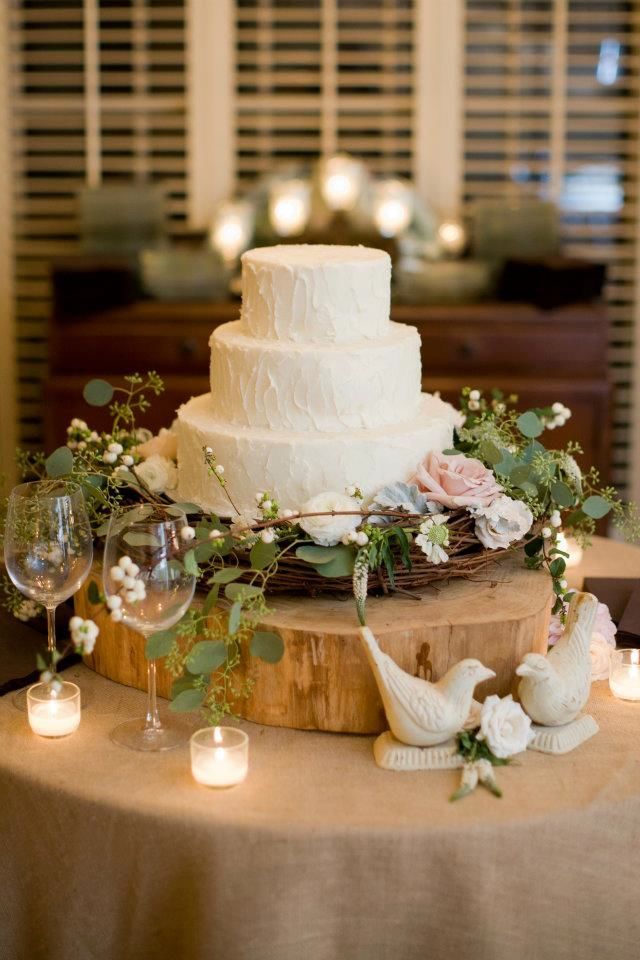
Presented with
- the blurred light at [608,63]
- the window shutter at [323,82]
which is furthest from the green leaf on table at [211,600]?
the blurred light at [608,63]

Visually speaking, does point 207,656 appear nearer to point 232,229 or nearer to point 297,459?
→ point 297,459

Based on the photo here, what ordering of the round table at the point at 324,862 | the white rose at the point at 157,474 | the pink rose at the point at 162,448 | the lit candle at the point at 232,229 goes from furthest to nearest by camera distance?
the lit candle at the point at 232,229 < the pink rose at the point at 162,448 < the white rose at the point at 157,474 < the round table at the point at 324,862

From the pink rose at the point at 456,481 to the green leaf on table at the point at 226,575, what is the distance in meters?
0.34

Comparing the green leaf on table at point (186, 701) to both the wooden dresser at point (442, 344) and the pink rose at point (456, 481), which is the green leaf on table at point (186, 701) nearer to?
the pink rose at point (456, 481)

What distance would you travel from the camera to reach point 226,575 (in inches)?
70.0

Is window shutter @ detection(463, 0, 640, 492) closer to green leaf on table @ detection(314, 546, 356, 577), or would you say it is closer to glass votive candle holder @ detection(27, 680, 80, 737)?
green leaf on table @ detection(314, 546, 356, 577)

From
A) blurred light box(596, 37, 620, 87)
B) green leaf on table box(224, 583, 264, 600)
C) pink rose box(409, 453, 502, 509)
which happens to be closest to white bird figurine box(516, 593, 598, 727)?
pink rose box(409, 453, 502, 509)

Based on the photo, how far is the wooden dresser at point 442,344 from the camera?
462 centimetres

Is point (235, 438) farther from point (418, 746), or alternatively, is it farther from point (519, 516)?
point (418, 746)

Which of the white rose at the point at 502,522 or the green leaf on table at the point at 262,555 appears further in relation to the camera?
the white rose at the point at 502,522

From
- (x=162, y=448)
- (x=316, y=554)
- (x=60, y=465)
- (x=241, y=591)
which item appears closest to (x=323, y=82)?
(x=162, y=448)

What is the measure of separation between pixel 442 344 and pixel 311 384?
2.71 metres

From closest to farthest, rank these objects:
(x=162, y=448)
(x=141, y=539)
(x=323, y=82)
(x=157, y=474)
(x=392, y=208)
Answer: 1. (x=141, y=539)
2. (x=157, y=474)
3. (x=162, y=448)
4. (x=392, y=208)
5. (x=323, y=82)

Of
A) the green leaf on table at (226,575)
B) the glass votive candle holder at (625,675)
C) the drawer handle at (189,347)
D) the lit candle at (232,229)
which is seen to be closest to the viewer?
the green leaf on table at (226,575)
